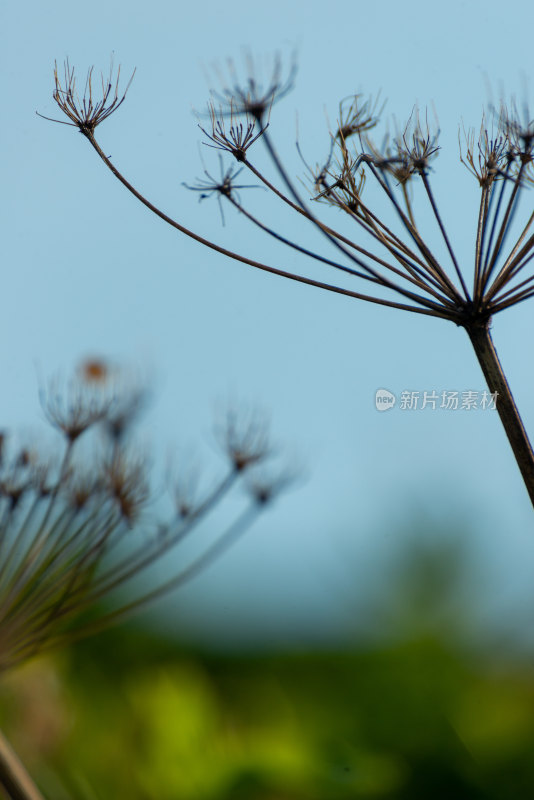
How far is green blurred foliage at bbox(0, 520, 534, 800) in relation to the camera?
11.8 ft

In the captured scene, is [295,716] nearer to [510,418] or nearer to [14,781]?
[14,781]

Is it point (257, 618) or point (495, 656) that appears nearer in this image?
point (495, 656)

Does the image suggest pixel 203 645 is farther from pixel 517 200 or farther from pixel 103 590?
pixel 517 200

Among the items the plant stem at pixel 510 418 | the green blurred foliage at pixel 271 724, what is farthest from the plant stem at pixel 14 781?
the plant stem at pixel 510 418

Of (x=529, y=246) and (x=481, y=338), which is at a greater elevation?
(x=529, y=246)

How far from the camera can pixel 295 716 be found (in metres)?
5.25

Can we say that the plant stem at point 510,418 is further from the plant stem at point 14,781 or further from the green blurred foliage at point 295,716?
the green blurred foliage at point 295,716

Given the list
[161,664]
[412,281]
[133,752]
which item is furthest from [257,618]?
[412,281]

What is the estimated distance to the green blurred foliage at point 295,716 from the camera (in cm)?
358

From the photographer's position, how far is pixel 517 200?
56.8 inches

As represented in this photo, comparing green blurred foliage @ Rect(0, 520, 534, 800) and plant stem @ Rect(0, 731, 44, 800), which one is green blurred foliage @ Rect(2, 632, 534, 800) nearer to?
green blurred foliage @ Rect(0, 520, 534, 800)

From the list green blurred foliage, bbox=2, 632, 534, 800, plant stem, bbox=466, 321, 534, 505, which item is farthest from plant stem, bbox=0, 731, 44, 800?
plant stem, bbox=466, 321, 534, 505

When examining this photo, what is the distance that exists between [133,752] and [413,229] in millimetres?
3219

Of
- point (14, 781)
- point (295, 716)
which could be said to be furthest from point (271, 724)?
point (14, 781)
